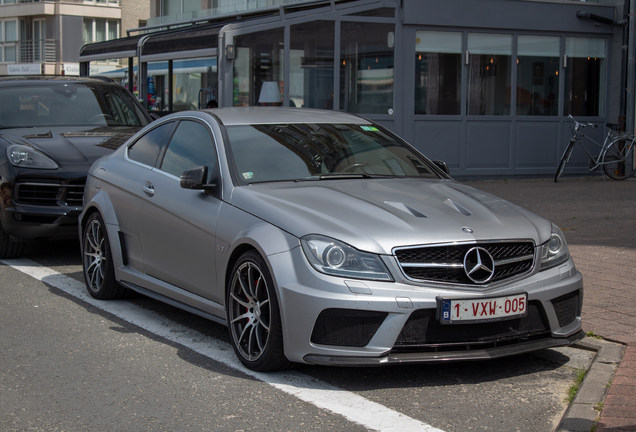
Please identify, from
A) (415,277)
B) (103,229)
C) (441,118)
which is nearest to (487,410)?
(415,277)

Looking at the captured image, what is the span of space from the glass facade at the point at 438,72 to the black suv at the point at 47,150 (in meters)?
7.53

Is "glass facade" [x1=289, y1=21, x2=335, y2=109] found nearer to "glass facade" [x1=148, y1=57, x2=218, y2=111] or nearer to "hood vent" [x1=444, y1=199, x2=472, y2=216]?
"glass facade" [x1=148, y1=57, x2=218, y2=111]

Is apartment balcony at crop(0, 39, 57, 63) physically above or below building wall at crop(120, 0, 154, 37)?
below

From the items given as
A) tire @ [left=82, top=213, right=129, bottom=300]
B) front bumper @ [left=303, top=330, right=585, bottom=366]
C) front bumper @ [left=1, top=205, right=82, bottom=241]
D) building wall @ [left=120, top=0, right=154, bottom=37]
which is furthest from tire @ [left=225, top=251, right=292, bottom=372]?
building wall @ [left=120, top=0, right=154, bottom=37]

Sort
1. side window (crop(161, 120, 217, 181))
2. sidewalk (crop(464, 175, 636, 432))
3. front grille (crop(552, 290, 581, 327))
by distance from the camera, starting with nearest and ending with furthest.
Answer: sidewalk (crop(464, 175, 636, 432)) → front grille (crop(552, 290, 581, 327)) → side window (crop(161, 120, 217, 181))

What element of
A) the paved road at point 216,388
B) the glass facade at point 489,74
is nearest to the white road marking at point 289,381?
the paved road at point 216,388

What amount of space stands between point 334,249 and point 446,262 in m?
0.59

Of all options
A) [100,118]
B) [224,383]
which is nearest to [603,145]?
[100,118]

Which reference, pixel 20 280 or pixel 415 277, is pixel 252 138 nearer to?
pixel 415 277

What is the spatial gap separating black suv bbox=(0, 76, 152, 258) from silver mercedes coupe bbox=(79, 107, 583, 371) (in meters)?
2.27

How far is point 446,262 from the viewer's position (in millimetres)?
4414

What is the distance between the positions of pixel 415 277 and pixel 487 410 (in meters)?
0.75

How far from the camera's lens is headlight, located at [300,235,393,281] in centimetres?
432

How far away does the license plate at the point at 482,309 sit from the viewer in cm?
430
